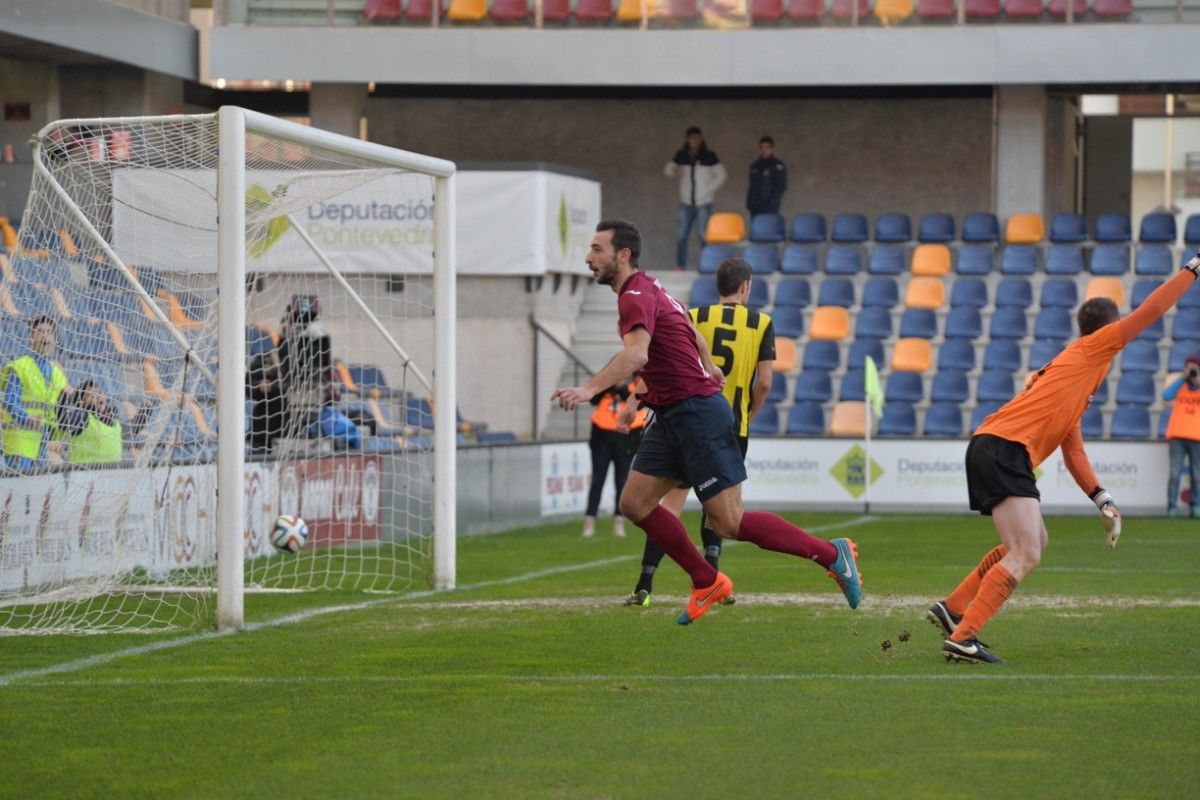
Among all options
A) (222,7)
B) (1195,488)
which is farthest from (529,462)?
(222,7)

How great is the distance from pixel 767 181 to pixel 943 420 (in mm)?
5819

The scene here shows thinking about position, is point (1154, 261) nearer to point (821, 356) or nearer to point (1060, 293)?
point (1060, 293)

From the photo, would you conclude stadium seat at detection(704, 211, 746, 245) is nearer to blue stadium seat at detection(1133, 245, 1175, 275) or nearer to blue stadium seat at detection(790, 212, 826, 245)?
blue stadium seat at detection(790, 212, 826, 245)

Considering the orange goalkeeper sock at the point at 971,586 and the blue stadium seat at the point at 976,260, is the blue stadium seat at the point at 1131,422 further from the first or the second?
the orange goalkeeper sock at the point at 971,586

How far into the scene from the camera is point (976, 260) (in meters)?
27.8

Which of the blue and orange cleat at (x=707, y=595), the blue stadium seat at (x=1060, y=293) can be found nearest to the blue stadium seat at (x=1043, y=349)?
the blue stadium seat at (x=1060, y=293)

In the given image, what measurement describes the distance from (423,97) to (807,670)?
24531mm

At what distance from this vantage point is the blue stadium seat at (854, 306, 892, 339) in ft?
87.9

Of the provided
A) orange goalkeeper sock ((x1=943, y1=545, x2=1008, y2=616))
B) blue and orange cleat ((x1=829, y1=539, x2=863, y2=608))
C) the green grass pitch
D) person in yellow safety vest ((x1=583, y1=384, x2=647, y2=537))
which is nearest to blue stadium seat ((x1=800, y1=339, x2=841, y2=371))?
person in yellow safety vest ((x1=583, y1=384, x2=647, y2=537))

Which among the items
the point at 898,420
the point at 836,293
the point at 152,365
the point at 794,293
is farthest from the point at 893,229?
the point at 152,365

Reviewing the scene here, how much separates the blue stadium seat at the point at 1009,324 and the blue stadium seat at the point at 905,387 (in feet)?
4.81

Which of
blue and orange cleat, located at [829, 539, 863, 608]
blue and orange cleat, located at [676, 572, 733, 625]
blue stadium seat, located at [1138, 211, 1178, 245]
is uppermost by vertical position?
blue stadium seat, located at [1138, 211, 1178, 245]

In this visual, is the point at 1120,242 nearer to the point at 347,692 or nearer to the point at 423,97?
the point at 423,97

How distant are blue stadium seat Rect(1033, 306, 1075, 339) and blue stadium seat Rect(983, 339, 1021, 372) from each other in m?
0.40
